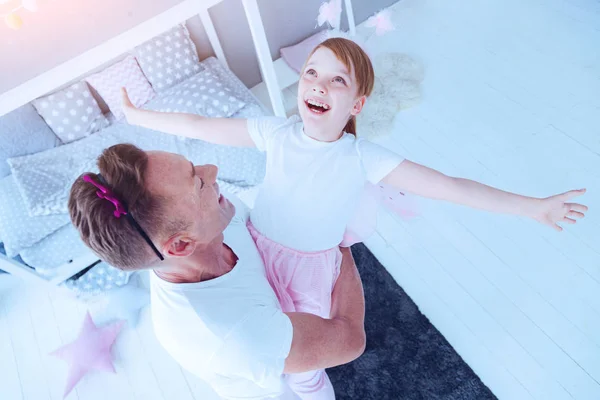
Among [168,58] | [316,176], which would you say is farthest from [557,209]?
[168,58]

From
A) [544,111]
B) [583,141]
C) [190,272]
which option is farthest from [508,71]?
[190,272]

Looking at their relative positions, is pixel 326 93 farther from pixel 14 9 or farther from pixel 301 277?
pixel 14 9

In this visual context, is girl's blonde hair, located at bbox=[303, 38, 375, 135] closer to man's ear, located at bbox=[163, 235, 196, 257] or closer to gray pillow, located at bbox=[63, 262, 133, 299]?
man's ear, located at bbox=[163, 235, 196, 257]

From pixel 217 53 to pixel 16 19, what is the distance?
51.9 inches

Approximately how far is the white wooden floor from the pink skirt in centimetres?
79

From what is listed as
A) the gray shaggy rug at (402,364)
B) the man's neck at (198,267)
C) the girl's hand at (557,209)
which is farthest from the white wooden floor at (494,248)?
the man's neck at (198,267)

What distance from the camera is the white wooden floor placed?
1.71 metres

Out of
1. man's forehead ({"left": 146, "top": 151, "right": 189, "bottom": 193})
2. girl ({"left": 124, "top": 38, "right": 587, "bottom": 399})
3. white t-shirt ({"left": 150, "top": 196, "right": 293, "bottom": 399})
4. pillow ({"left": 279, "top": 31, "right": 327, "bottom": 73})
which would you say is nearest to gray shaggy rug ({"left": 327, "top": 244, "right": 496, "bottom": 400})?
girl ({"left": 124, "top": 38, "right": 587, "bottom": 399})

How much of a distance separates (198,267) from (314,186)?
45cm

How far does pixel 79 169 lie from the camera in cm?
192

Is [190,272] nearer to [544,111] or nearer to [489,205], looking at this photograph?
[489,205]

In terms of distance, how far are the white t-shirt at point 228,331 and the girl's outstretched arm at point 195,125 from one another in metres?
0.51

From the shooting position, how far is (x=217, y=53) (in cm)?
235

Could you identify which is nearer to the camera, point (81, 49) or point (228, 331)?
point (228, 331)
